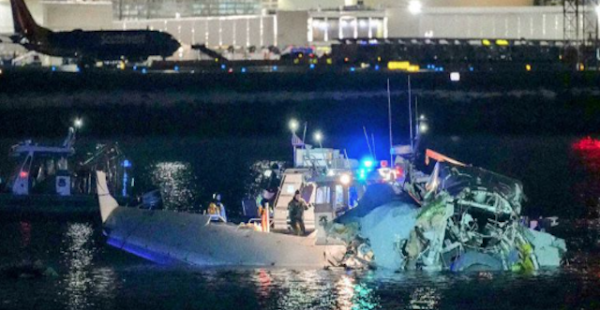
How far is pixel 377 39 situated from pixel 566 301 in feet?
368

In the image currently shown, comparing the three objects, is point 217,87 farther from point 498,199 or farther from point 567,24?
point 498,199

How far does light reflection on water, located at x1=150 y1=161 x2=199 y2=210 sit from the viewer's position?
58.3 m

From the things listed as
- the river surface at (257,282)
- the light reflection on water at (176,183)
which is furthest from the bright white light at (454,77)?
the river surface at (257,282)

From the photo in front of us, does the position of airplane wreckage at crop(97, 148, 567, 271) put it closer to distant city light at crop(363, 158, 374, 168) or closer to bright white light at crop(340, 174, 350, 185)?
bright white light at crop(340, 174, 350, 185)

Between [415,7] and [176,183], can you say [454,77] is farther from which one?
[176,183]

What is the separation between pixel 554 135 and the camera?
101875mm

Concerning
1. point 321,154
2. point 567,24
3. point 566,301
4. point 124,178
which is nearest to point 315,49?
point 567,24

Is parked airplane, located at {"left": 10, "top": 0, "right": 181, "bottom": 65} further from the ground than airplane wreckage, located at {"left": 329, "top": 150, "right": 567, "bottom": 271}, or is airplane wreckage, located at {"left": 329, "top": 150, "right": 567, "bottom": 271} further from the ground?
parked airplane, located at {"left": 10, "top": 0, "right": 181, "bottom": 65}

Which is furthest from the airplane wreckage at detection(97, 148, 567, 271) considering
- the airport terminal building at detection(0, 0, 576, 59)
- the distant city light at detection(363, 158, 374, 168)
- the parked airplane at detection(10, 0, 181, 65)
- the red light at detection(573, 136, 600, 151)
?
the airport terminal building at detection(0, 0, 576, 59)

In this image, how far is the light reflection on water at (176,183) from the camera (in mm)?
58344

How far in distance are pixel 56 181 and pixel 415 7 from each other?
99415mm

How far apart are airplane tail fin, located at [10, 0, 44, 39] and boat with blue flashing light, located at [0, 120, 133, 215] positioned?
81.9 metres

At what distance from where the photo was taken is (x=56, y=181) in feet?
183

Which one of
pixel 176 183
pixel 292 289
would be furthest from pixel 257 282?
pixel 176 183
